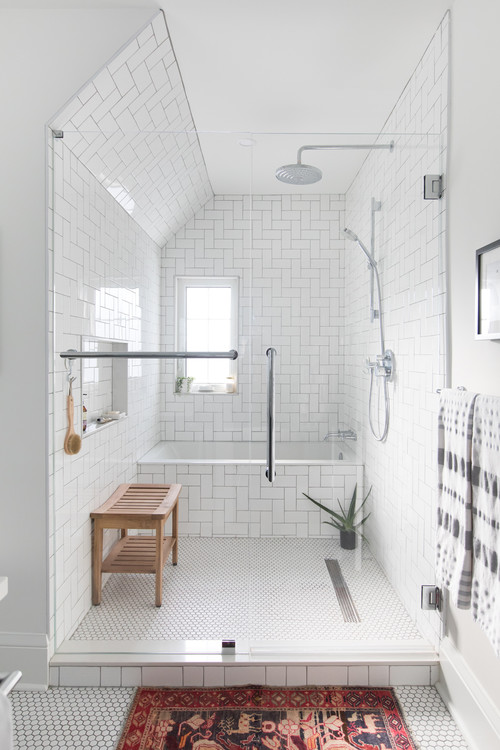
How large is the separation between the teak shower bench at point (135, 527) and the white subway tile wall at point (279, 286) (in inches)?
17.1

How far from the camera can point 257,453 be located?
2170 mm

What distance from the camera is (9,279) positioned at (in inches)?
77.7

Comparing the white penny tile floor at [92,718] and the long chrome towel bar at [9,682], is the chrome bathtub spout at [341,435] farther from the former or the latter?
the long chrome towel bar at [9,682]

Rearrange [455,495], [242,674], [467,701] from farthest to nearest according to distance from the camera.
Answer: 1. [242,674]
2. [467,701]
3. [455,495]

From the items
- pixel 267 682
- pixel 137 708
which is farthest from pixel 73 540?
pixel 267 682

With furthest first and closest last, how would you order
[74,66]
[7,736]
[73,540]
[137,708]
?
1. [73,540]
2. [74,66]
3. [137,708]
4. [7,736]

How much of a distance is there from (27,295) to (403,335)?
1647 mm

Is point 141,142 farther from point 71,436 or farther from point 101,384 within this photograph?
point 71,436

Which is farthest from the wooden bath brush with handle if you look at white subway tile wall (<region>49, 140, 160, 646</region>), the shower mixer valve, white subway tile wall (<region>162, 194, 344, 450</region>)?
the shower mixer valve

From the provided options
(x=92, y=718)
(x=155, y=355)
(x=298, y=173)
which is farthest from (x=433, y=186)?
(x=92, y=718)

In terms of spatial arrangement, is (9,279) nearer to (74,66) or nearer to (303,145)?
(74,66)

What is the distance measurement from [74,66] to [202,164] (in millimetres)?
629

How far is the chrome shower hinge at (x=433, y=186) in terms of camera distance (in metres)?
1.98

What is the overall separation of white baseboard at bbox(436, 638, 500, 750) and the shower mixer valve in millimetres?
1120
